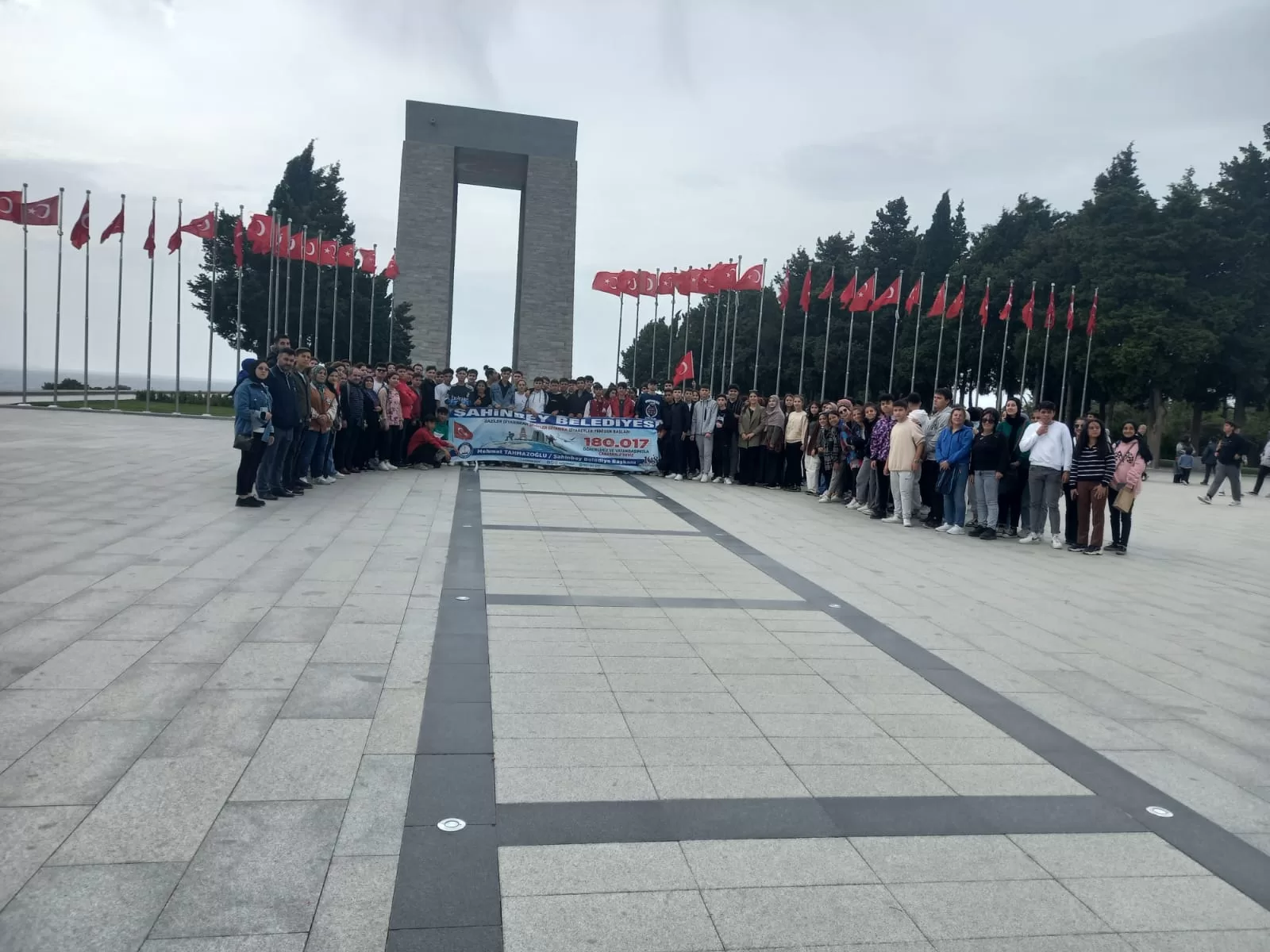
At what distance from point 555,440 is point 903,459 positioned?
693cm

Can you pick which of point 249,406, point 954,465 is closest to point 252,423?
point 249,406

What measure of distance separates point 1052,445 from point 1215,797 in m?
7.09

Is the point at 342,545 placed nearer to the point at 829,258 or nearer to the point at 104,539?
the point at 104,539

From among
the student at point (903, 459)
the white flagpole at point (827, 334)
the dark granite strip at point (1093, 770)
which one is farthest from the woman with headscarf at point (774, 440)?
the white flagpole at point (827, 334)

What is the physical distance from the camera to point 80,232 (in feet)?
79.4

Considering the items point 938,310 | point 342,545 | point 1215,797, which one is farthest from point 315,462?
point 938,310

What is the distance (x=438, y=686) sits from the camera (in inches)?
170

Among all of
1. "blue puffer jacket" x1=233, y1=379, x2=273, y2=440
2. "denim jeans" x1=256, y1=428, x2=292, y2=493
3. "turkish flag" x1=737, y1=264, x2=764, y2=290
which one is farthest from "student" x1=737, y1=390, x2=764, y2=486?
"turkish flag" x1=737, y1=264, x2=764, y2=290

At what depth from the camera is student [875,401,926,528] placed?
37.3 ft

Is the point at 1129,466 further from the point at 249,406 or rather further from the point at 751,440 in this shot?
the point at 249,406

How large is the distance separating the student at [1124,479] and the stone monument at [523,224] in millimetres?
30011

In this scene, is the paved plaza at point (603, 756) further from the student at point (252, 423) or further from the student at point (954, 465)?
the student at point (954, 465)

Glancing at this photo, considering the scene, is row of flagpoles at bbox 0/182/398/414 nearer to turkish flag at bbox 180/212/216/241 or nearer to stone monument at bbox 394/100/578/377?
turkish flag at bbox 180/212/216/241

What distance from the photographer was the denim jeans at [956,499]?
11.0 meters
